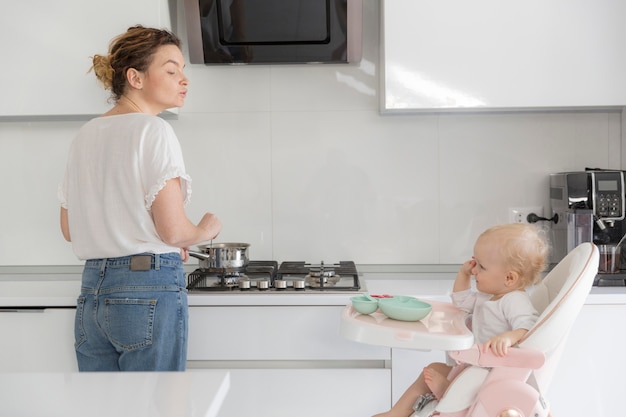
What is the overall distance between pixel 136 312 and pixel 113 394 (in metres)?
0.75

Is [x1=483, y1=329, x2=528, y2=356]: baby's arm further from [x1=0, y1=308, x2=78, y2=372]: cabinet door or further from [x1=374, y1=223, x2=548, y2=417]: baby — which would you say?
[x1=0, y1=308, x2=78, y2=372]: cabinet door

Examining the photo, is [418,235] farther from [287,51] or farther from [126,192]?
[126,192]

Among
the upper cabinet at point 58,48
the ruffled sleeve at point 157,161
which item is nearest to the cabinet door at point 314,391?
the ruffled sleeve at point 157,161

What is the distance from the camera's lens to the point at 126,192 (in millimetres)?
1711

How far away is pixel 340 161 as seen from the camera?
9.04 ft

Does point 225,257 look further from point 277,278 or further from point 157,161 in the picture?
point 157,161

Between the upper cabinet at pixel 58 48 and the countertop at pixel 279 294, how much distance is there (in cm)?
62

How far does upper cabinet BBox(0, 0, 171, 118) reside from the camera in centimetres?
238

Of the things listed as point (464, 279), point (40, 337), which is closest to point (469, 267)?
point (464, 279)

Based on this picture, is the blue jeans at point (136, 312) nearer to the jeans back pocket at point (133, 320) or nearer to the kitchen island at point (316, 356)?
the jeans back pocket at point (133, 320)

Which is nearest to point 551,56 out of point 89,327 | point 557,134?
point 557,134

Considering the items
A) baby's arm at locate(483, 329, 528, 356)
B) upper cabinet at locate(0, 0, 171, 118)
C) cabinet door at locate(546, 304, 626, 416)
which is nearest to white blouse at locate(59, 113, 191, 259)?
upper cabinet at locate(0, 0, 171, 118)

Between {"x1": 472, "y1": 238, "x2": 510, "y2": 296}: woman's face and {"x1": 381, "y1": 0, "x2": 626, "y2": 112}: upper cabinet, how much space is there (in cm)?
73

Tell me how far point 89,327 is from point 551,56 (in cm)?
172
